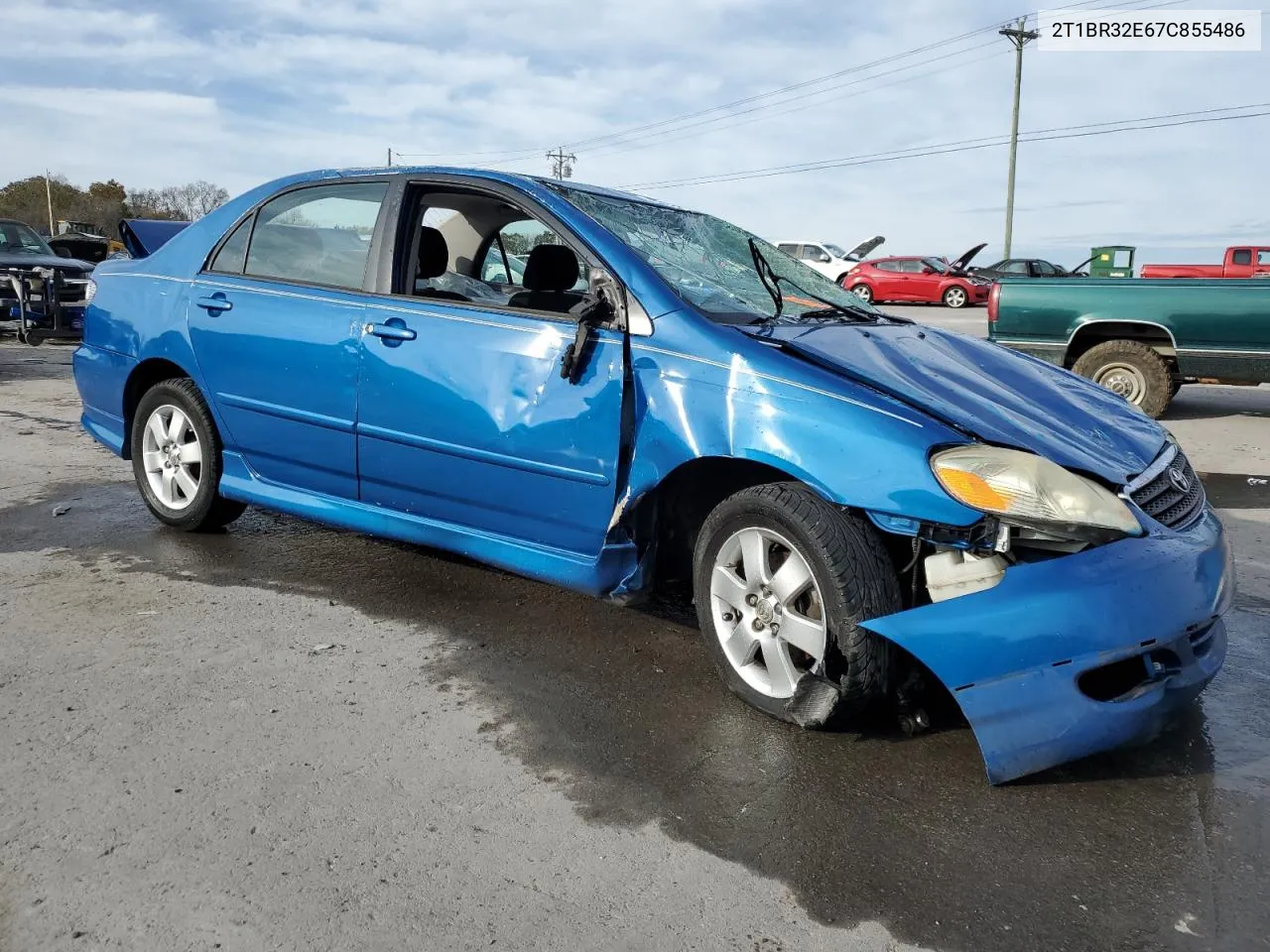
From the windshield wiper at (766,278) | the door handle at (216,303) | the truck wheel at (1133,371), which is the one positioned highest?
the windshield wiper at (766,278)

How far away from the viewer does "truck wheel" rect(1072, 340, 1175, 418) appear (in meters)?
9.12

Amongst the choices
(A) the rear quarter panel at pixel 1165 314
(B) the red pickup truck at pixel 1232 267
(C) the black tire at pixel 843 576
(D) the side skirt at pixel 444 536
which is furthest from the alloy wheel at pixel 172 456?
(B) the red pickup truck at pixel 1232 267

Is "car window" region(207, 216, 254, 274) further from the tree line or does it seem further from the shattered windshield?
the tree line

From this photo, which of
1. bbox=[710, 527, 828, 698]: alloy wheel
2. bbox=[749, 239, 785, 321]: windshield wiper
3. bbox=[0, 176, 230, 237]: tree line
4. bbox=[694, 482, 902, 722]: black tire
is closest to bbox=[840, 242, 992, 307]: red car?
bbox=[749, 239, 785, 321]: windshield wiper

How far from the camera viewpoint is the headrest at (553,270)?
3957mm

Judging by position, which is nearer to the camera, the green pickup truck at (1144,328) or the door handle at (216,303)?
the door handle at (216,303)

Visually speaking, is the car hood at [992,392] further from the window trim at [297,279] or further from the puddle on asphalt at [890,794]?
the window trim at [297,279]

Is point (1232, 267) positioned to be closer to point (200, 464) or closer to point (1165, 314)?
point (1165, 314)

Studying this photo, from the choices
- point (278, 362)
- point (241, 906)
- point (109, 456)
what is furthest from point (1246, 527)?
point (109, 456)

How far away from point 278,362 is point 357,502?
640 millimetres

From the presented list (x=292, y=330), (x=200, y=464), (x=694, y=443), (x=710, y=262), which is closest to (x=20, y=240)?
(x=200, y=464)

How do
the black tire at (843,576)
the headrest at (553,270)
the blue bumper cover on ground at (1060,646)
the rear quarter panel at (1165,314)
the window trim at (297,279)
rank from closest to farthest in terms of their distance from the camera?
the blue bumper cover on ground at (1060,646)
the black tire at (843,576)
the headrest at (553,270)
the window trim at (297,279)
the rear quarter panel at (1165,314)

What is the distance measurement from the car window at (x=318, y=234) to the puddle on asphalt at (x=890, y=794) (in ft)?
4.35

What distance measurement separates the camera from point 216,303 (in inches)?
176
